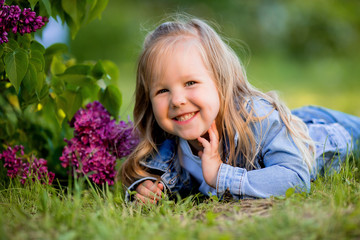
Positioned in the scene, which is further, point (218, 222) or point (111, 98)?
point (111, 98)

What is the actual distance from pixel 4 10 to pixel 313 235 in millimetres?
1701

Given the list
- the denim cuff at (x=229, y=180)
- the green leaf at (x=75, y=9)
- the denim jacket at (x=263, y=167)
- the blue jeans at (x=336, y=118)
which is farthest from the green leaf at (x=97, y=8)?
the blue jeans at (x=336, y=118)

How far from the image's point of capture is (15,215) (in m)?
1.85

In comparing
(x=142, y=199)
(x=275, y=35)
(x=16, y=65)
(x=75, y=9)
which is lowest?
(x=142, y=199)

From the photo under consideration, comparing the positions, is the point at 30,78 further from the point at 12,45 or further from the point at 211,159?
the point at 211,159

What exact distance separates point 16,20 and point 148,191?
3.82ft

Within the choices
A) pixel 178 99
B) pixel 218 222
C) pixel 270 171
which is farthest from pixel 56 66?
pixel 218 222

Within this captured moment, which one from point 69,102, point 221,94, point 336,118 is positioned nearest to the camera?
point 221,94

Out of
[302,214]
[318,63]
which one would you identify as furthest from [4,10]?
[318,63]

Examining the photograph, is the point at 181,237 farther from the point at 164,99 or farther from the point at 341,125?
the point at 341,125

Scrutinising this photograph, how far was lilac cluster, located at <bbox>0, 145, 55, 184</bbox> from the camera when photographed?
8.19 ft

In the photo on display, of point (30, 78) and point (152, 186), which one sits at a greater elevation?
point (30, 78)

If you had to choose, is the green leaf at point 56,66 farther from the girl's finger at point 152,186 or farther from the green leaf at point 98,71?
the girl's finger at point 152,186

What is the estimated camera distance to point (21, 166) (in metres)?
2.53
